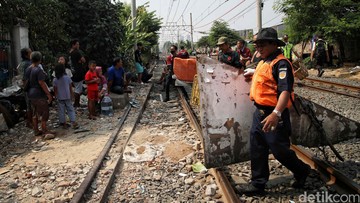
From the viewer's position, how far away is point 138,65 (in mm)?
14555

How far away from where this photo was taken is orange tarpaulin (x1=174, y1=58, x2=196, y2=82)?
1082 centimetres

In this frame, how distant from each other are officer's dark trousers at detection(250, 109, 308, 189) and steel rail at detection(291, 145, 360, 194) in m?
0.38

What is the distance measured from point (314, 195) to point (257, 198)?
0.61m

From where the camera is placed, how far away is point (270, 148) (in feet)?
11.7

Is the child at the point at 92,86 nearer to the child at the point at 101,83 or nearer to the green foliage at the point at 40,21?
the child at the point at 101,83

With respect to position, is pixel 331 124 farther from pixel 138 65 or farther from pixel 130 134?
pixel 138 65

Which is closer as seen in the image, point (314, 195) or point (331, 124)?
point (314, 195)

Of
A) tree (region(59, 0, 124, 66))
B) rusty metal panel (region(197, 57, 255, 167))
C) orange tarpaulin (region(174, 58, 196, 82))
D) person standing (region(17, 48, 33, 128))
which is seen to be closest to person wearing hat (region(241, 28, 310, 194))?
rusty metal panel (region(197, 57, 255, 167))

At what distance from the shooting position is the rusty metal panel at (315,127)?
444cm

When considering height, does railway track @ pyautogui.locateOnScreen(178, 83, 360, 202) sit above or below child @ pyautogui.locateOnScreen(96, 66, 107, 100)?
below

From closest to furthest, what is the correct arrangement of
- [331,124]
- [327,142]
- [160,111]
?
[327,142] < [331,124] < [160,111]

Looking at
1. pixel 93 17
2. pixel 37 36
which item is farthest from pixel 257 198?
pixel 93 17

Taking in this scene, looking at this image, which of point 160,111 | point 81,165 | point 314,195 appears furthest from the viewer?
point 160,111

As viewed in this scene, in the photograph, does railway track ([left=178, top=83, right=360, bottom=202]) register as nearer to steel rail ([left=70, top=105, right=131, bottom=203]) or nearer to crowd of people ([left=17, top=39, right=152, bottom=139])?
steel rail ([left=70, top=105, right=131, bottom=203])
